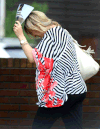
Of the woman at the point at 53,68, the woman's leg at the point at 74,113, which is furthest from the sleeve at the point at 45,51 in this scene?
the woman's leg at the point at 74,113

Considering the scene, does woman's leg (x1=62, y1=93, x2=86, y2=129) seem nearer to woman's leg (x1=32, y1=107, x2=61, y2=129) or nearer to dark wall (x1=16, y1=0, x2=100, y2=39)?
woman's leg (x1=32, y1=107, x2=61, y2=129)

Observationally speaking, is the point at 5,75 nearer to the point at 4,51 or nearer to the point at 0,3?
the point at 4,51

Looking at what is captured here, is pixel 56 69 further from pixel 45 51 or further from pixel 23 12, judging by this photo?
pixel 23 12

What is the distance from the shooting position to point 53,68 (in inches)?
80.0

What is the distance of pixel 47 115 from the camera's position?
219 cm

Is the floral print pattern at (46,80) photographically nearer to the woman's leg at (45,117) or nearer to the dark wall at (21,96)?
the woman's leg at (45,117)

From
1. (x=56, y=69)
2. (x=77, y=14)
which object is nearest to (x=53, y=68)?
(x=56, y=69)

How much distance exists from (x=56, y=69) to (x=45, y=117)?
456mm

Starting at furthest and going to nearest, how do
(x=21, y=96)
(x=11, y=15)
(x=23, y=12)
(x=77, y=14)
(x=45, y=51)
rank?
(x=77, y=14) < (x=11, y=15) < (x=21, y=96) < (x=23, y=12) < (x=45, y=51)

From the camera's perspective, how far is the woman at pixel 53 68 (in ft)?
6.57

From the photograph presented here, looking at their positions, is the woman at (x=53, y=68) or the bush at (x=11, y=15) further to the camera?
the bush at (x=11, y=15)

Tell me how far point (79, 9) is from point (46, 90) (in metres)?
2.61

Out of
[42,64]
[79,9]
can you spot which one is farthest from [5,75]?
[79,9]

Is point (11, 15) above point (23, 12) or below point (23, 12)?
below
